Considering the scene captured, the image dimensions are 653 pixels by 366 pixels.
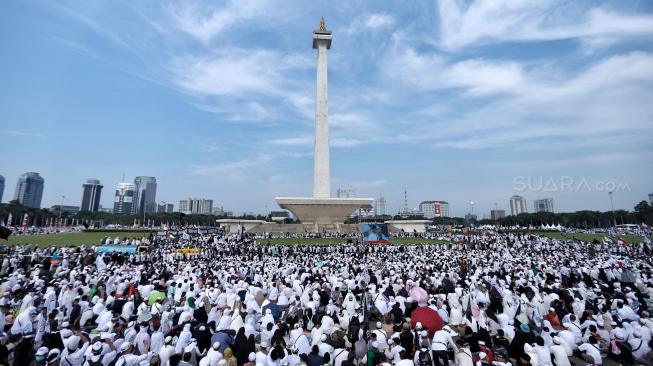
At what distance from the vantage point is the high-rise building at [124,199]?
126 meters

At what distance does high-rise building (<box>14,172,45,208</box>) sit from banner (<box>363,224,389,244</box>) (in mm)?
155017

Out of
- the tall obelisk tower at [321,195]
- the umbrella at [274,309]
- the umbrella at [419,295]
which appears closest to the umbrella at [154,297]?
the umbrella at [274,309]

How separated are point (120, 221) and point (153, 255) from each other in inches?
2581

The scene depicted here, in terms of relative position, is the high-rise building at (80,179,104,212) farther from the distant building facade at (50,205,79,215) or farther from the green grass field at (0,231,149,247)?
the green grass field at (0,231,149,247)

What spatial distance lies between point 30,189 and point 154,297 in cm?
16738

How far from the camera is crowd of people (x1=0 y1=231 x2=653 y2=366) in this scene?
214 inches

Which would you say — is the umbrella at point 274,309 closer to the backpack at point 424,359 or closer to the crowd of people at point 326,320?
the crowd of people at point 326,320

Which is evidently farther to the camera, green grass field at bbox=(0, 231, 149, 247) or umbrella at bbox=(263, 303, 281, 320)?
green grass field at bbox=(0, 231, 149, 247)

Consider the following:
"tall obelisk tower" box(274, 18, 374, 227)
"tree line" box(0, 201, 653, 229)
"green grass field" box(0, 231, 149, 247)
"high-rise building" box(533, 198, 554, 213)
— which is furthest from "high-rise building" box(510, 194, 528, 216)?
"green grass field" box(0, 231, 149, 247)

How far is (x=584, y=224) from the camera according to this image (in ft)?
210

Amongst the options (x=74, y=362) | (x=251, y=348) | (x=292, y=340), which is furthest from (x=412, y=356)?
(x=74, y=362)

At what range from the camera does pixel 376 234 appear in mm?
24500

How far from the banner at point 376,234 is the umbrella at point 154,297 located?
54.0 ft

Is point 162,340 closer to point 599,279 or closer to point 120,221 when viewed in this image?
point 599,279
